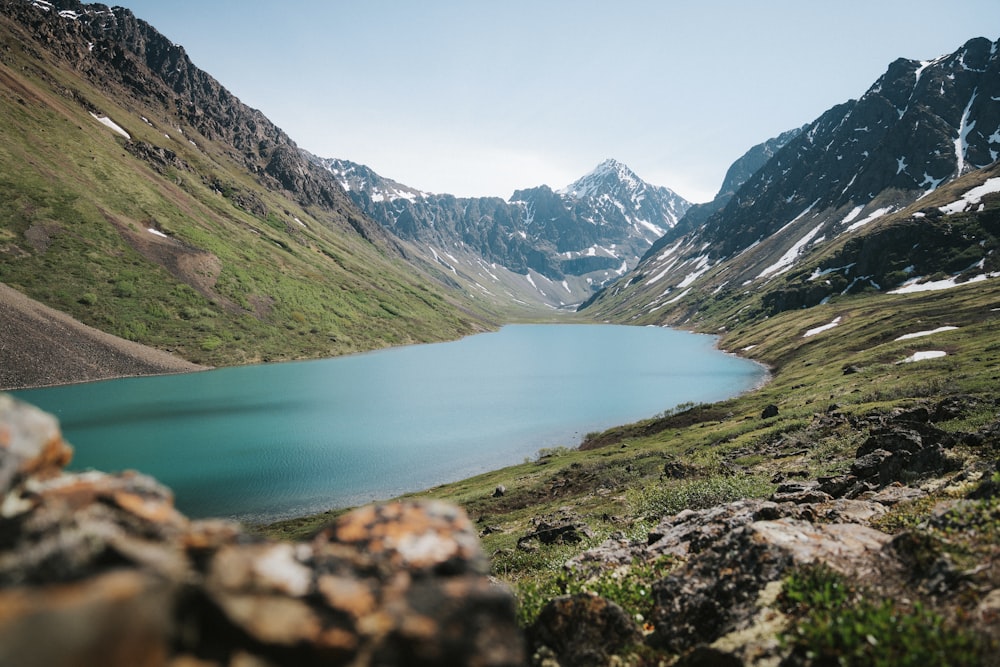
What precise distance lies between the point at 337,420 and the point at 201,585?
78954 millimetres

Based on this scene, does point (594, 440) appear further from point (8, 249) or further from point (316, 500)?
point (8, 249)

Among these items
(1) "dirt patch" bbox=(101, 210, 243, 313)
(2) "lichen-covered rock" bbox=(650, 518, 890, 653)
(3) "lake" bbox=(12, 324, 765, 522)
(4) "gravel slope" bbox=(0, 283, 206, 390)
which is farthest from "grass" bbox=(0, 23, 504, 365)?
(2) "lichen-covered rock" bbox=(650, 518, 890, 653)

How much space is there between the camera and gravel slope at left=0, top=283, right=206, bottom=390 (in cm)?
9144

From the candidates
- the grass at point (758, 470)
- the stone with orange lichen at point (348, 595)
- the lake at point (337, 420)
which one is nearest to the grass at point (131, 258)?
the lake at point (337, 420)

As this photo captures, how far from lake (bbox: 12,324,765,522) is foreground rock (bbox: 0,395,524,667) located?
46446 mm

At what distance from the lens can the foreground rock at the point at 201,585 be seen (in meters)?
3.10

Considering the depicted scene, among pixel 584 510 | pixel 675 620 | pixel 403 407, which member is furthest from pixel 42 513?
pixel 403 407

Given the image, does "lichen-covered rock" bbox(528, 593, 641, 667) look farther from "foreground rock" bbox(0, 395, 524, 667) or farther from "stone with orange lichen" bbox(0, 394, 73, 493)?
"stone with orange lichen" bbox(0, 394, 73, 493)

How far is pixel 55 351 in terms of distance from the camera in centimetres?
9788

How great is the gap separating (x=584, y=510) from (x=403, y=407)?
57.3 m

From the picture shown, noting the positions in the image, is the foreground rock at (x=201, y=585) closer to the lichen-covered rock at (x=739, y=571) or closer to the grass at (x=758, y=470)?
the grass at (x=758, y=470)

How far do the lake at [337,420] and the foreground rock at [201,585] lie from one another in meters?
46.4

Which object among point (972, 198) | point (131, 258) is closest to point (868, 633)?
point (131, 258)

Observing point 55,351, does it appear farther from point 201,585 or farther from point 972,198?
point 972,198
